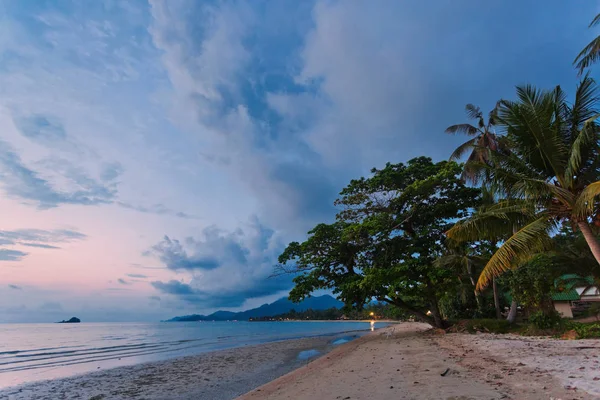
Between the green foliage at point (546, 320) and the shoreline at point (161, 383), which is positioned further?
the green foliage at point (546, 320)

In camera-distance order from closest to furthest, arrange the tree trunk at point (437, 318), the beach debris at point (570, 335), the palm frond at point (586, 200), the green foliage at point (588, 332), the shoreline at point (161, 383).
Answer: the palm frond at point (586, 200), the shoreline at point (161, 383), the green foliage at point (588, 332), the beach debris at point (570, 335), the tree trunk at point (437, 318)

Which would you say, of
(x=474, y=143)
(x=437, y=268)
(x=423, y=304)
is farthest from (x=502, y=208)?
(x=423, y=304)

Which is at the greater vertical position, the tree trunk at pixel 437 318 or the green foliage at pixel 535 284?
the green foliage at pixel 535 284

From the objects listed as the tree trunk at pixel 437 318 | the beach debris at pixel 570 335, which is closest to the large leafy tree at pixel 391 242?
the tree trunk at pixel 437 318

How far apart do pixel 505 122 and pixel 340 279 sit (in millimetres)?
14071

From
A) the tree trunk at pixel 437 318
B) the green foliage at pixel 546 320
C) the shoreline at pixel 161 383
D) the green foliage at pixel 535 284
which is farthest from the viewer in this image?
the tree trunk at pixel 437 318

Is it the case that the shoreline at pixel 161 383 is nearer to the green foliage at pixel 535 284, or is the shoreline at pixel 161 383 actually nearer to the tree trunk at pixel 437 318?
the tree trunk at pixel 437 318

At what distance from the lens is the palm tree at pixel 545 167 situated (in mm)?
8453

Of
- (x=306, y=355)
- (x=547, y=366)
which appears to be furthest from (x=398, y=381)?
(x=306, y=355)

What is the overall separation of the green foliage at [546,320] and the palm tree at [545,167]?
747 centimetres

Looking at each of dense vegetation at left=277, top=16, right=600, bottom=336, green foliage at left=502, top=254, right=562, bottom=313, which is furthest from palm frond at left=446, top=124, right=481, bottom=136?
green foliage at left=502, top=254, right=562, bottom=313

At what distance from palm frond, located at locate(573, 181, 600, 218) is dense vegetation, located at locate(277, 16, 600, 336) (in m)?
0.03

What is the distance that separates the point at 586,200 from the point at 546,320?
32.6 feet

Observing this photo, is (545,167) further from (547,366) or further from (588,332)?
(588,332)
